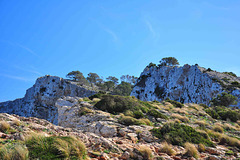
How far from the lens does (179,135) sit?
949cm

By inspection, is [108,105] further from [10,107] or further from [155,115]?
[10,107]

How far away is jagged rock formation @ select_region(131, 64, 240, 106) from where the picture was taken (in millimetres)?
42869

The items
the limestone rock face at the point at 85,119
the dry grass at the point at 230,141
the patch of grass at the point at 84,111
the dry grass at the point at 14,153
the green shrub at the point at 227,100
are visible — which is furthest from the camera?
the green shrub at the point at 227,100

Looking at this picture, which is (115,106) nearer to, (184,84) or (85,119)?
(85,119)

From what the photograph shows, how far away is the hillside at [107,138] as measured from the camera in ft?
15.8

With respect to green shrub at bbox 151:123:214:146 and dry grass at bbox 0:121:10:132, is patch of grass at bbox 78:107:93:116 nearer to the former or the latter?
green shrub at bbox 151:123:214:146

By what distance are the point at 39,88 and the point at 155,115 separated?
49.5 m

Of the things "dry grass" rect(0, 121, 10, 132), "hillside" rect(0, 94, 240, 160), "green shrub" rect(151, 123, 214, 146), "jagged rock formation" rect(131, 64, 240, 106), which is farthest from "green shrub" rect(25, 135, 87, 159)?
"jagged rock formation" rect(131, 64, 240, 106)

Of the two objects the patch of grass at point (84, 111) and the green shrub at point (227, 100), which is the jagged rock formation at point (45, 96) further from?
the green shrub at point (227, 100)

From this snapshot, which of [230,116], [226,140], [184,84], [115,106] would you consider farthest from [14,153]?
[184,84]

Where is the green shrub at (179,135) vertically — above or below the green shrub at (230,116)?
below

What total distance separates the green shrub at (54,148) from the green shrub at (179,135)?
18.4 ft

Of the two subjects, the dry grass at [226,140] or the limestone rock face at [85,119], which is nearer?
the limestone rock face at [85,119]

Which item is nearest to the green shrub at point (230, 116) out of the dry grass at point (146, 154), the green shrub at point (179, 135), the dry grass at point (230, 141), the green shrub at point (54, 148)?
the dry grass at point (230, 141)
